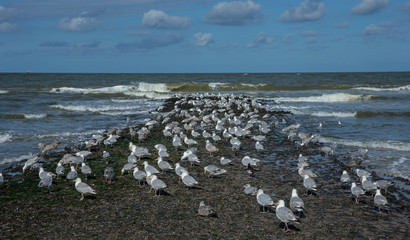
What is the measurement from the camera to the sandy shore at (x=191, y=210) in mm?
7383

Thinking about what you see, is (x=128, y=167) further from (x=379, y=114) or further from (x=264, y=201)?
(x=379, y=114)

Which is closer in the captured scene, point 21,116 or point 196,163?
point 196,163

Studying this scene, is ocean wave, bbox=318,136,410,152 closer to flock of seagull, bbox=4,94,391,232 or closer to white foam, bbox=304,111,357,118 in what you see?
flock of seagull, bbox=4,94,391,232

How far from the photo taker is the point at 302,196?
9.48 metres

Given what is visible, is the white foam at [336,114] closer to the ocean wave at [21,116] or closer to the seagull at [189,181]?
the seagull at [189,181]

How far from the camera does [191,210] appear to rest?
852 centimetres

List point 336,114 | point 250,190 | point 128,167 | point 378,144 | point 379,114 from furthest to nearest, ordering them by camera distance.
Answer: point 336,114 → point 379,114 → point 378,144 → point 128,167 → point 250,190

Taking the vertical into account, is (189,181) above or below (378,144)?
above

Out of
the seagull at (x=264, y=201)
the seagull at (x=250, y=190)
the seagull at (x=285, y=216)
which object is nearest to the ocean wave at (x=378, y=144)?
the seagull at (x=250, y=190)

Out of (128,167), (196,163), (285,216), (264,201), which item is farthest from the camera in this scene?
(196,163)

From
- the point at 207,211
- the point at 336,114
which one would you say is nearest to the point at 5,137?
the point at 207,211

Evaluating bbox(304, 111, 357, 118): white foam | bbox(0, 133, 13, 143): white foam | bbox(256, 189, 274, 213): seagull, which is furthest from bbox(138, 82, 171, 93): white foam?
bbox(256, 189, 274, 213): seagull

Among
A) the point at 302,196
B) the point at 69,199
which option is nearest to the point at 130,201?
the point at 69,199

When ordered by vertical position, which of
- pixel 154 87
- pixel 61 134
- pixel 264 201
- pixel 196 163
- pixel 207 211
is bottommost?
pixel 61 134
